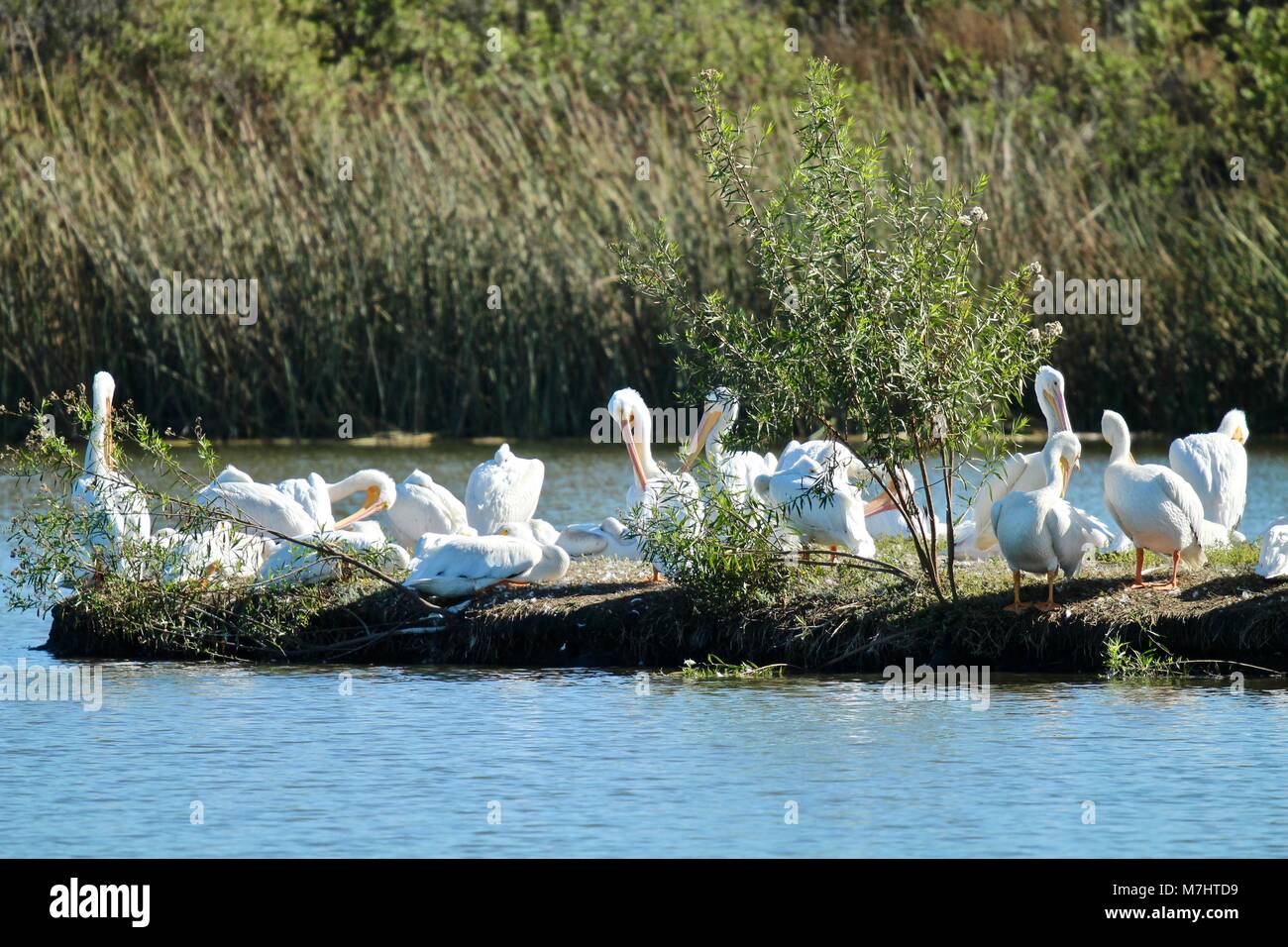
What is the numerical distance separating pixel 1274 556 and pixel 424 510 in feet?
17.6

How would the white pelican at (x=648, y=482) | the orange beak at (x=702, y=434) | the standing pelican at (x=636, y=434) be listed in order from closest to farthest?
the white pelican at (x=648, y=482), the standing pelican at (x=636, y=434), the orange beak at (x=702, y=434)

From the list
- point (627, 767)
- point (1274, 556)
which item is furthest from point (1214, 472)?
point (627, 767)

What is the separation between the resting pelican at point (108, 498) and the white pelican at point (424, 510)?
201 cm

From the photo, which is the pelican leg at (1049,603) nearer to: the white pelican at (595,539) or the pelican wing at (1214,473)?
the pelican wing at (1214,473)

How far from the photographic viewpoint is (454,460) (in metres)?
22.3

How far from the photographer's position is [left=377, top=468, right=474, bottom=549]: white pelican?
46.4 ft

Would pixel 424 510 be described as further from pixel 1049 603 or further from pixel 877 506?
pixel 1049 603

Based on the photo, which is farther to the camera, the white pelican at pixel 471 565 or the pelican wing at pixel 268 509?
the pelican wing at pixel 268 509

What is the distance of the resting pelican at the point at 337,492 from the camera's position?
13.7 m

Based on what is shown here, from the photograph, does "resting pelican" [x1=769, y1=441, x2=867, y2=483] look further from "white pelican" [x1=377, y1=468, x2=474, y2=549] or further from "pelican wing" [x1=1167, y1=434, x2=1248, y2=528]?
"white pelican" [x1=377, y1=468, x2=474, y2=549]

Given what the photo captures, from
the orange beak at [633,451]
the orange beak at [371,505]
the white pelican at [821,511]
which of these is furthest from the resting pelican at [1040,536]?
the orange beak at [371,505]

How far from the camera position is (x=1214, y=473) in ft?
44.4

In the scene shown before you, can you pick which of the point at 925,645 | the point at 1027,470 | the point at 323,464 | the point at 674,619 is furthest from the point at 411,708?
the point at 323,464
